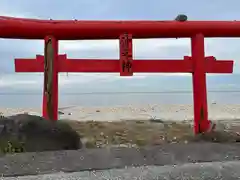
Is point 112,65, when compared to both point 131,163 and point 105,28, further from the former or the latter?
point 131,163

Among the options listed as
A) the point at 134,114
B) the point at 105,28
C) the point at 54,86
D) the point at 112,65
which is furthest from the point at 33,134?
the point at 134,114

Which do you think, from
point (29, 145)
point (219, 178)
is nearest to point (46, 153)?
point (29, 145)

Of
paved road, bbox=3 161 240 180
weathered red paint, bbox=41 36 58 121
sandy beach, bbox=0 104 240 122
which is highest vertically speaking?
weathered red paint, bbox=41 36 58 121

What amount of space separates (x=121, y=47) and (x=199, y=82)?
1.21m


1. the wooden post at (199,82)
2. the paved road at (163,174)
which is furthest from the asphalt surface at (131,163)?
the wooden post at (199,82)

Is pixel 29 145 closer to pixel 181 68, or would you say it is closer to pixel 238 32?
pixel 181 68

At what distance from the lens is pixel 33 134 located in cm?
386

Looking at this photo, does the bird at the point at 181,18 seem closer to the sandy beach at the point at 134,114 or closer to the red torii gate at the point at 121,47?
the red torii gate at the point at 121,47

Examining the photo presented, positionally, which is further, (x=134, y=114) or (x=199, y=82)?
(x=134, y=114)

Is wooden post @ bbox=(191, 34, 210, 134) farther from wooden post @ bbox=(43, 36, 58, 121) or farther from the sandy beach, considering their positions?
the sandy beach

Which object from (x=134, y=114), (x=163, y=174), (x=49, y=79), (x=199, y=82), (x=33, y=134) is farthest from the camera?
(x=134, y=114)

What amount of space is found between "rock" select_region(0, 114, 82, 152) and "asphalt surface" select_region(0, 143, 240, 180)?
0.91 ft

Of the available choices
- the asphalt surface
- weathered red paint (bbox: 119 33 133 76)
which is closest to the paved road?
the asphalt surface

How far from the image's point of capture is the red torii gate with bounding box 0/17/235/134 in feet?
16.1
